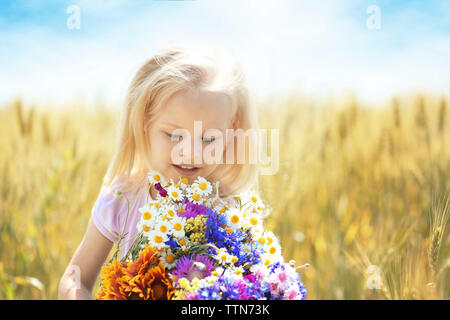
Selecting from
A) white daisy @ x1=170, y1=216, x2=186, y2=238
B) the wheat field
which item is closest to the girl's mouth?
white daisy @ x1=170, y1=216, x2=186, y2=238

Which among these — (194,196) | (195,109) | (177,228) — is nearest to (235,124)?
(195,109)

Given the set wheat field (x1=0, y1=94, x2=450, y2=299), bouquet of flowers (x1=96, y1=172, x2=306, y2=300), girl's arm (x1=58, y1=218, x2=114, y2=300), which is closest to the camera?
bouquet of flowers (x1=96, y1=172, x2=306, y2=300)

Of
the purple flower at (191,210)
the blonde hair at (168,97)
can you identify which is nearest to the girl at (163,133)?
the blonde hair at (168,97)

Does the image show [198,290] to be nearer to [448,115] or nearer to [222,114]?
[222,114]

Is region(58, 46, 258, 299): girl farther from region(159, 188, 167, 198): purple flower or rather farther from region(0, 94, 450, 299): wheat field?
region(0, 94, 450, 299): wheat field

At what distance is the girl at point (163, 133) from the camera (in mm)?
991

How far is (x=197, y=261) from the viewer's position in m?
0.75

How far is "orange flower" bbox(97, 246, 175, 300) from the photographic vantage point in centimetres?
72

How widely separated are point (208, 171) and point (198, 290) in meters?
0.42

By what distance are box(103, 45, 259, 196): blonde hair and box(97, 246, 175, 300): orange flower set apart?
360mm

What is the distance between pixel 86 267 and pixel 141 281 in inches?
14.3

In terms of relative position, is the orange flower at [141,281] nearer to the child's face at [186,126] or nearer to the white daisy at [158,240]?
the white daisy at [158,240]
